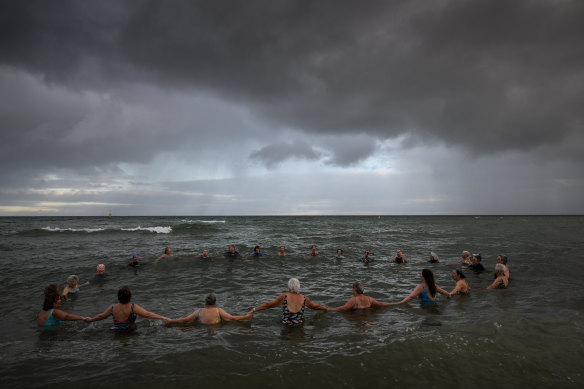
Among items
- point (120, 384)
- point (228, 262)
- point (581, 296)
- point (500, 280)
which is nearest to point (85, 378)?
point (120, 384)

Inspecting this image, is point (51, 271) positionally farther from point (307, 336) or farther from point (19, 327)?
point (307, 336)

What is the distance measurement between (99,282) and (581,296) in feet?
64.4

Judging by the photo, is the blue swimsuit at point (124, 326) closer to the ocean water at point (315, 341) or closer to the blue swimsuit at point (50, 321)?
the ocean water at point (315, 341)

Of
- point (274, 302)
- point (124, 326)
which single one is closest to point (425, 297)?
point (274, 302)

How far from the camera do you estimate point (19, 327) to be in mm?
7750

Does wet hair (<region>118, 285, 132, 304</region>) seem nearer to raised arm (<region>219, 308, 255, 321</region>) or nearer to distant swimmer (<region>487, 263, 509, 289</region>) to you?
raised arm (<region>219, 308, 255, 321</region>)

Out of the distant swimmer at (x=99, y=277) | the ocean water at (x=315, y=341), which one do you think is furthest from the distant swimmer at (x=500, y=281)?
the distant swimmer at (x=99, y=277)

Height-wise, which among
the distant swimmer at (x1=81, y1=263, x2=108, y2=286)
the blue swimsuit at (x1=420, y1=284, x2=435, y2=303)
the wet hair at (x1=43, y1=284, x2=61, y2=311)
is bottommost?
the distant swimmer at (x1=81, y1=263, x2=108, y2=286)

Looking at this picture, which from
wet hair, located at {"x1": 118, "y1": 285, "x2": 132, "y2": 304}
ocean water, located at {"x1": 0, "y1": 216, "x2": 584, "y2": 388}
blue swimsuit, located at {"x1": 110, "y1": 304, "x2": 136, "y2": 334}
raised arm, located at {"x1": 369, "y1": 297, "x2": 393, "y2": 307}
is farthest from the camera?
raised arm, located at {"x1": 369, "y1": 297, "x2": 393, "y2": 307}

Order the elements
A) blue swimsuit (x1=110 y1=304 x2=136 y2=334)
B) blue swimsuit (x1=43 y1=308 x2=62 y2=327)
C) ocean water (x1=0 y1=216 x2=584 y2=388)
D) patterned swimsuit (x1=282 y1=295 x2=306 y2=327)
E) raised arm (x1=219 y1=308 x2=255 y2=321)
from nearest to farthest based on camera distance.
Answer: ocean water (x1=0 y1=216 x2=584 y2=388) < blue swimsuit (x1=110 y1=304 x2=136 y2=334) < patterned swimsuit (x1=282 y1=295 x2=306 y2=327) < blue swimsuit (x1=43 y1=308 x2=62 y2=327) < raised arm (x1=219 y1=308 x2=255 y2=321)

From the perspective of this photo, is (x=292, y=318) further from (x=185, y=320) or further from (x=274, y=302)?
(x=185, y=320)

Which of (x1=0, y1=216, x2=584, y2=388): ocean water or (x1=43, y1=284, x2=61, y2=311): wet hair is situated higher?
(x1=43, y1=284, x2=61, y2=311): wet hair

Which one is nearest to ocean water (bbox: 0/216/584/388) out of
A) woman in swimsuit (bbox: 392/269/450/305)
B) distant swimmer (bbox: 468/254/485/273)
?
woman in swimsuit (bbox: 392/269/450/305)

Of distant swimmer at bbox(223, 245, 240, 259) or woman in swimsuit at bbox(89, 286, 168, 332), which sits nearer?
woman in swimsuit at bbox(89, 286, 168, 332)
